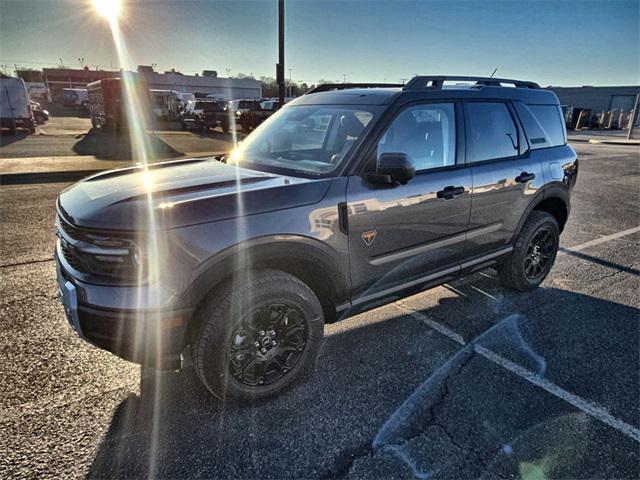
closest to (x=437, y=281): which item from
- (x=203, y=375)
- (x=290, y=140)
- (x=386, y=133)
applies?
(x=386, y=133)

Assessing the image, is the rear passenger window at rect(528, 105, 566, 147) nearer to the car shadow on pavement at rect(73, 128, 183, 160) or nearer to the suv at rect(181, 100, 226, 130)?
the car shadow on pavement at rect(73, 128, 183, 160)

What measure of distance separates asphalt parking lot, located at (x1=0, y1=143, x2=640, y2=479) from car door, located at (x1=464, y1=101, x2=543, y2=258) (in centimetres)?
77

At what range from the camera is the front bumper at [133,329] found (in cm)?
214

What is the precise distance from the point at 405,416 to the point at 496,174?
221 cm

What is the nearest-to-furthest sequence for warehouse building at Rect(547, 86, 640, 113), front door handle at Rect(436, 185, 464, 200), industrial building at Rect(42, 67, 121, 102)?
front door handle at Rect(436, 185, 464, 200), warehouse building at Rect(547, 86, 640, 113), industrial building at Rect(42, 67, 121, 102)

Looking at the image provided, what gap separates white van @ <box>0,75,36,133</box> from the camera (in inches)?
762

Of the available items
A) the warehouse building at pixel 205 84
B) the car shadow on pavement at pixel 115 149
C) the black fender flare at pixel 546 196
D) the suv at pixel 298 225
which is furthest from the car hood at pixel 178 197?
the warehouse building at pixel 205 84

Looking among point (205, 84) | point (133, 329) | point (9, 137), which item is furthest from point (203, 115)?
point (205, 84)

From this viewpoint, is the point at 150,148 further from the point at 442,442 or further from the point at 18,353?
the point at 442,442

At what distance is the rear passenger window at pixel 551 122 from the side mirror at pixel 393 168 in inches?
86.8

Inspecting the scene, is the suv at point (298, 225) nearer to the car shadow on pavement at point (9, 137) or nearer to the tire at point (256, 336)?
the tire at point (256, 336)

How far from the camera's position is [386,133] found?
9.64 feet

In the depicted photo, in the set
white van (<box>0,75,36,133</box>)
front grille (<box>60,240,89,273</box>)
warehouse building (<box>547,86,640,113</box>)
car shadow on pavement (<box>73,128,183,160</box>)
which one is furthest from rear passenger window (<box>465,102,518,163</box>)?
warehouse building (<box>547,86,640,113</box>)

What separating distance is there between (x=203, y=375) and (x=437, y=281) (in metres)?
1.98
